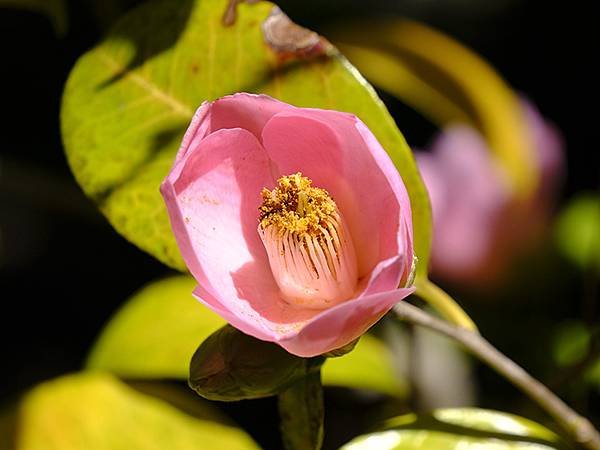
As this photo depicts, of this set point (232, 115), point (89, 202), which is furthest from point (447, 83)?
point (232, 115)

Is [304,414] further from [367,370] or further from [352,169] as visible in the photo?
[367,370]

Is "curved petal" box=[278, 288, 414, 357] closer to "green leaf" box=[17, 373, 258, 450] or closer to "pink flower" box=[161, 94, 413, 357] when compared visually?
"pink flower" box=[161, 94, 413, 357]

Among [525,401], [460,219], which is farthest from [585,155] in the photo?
[525,401]

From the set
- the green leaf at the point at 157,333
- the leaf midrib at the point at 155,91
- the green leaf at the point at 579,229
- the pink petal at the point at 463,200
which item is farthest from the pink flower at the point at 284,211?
the green leaf at the point at 579,229

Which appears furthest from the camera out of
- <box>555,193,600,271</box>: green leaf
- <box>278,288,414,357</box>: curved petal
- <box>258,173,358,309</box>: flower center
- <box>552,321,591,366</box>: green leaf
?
<box>555,193,600,271</box>: green leaf

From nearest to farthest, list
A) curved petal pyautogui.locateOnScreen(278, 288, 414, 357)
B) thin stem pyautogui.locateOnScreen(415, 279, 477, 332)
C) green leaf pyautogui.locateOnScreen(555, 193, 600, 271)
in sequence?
curved petal pyautogui.locateOnScreen(278, 288, 414, 357), thin stem pyautogui.locateOnScreen(415, 279, 477, 332), green leaf pyautogui.locateOnScreen(555, 193, 600, 271)

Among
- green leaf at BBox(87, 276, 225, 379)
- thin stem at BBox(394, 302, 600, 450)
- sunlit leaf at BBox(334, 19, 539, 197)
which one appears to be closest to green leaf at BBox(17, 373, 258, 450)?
green leaf at BBox(87, 276, 225, 379)

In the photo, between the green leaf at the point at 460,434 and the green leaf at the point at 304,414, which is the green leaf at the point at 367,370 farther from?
the green leaf at the point at 304,414
